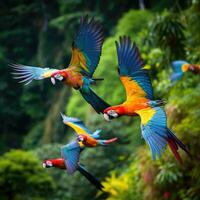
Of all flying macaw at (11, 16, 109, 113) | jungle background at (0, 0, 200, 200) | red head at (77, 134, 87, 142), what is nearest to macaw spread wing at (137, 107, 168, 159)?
flying macaw at (11, 16, 109, 113)

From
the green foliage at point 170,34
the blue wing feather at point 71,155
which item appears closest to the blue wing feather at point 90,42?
the blue wing feather at point 71,155

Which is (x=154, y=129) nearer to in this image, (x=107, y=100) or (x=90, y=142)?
(x=90, y=142)

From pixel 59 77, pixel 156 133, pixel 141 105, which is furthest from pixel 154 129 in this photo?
pixel 59 77

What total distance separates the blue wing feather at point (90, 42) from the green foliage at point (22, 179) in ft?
14.4

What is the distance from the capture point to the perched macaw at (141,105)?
41.9 inches

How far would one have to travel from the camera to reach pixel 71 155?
133 cm

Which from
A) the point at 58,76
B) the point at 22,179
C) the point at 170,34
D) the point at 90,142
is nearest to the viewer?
the point at 58,76

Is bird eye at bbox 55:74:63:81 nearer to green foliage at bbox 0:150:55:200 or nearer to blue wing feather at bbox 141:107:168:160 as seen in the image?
blue wing feather at bbox 141:107:168:160

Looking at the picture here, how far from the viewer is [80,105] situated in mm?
9555

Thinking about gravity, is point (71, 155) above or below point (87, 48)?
below

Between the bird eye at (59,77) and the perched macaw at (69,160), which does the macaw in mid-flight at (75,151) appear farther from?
the bird eye at (59,77)

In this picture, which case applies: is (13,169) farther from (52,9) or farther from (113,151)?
(52,9)

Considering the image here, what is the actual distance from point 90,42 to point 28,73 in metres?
0.16

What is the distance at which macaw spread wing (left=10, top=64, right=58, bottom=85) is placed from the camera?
1200mm
